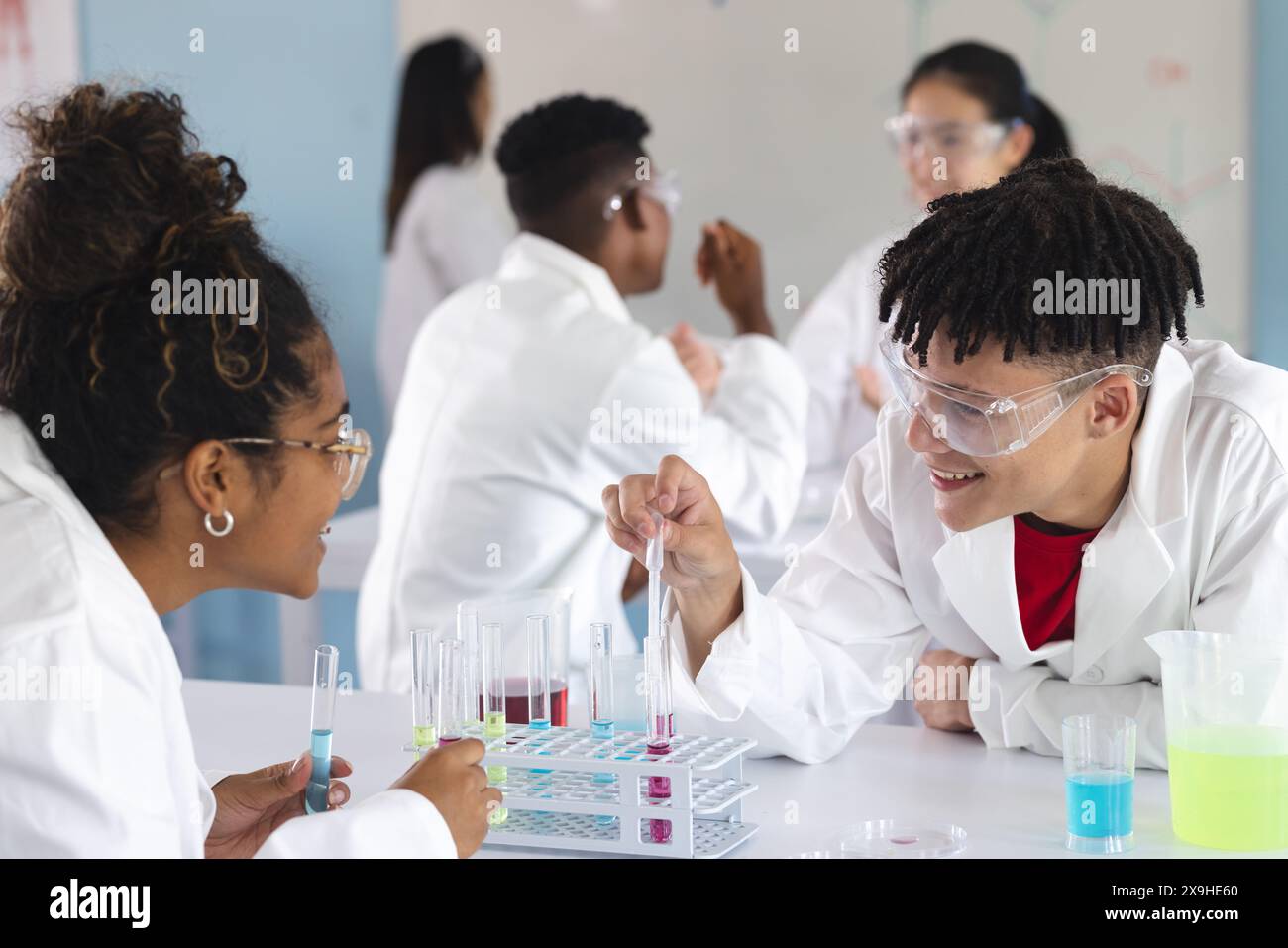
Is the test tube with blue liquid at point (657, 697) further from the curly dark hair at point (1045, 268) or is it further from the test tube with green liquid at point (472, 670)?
the curly dark hair at point (1045, 268)

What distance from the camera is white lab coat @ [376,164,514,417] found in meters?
3.94

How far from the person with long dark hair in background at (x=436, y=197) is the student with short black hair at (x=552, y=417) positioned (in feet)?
4.42

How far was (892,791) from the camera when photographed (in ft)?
4.48

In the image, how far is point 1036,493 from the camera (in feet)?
4.70

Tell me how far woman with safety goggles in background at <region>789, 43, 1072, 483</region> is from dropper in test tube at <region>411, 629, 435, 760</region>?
78.4 inches

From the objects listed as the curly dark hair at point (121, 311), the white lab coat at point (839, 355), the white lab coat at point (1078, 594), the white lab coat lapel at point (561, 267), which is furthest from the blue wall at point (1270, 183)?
the curly dark hair at point (121, 311)

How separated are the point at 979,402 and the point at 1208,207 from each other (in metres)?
2.33

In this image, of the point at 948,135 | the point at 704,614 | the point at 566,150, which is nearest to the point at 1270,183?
the point at 948,135

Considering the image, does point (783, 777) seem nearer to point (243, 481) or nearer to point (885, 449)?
point (885, 449)

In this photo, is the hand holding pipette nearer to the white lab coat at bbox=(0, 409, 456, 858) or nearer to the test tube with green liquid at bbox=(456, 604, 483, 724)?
the test tube with green liquid at bbox=(456, 604, 483, 724)

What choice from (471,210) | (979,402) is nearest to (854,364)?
(471,210)

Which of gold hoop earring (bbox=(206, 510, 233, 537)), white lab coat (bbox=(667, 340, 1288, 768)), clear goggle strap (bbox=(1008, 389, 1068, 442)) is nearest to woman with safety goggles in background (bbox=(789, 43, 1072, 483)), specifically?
white lab coat (bbox=(667, 340, 1288, 768))

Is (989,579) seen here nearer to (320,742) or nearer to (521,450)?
(320,742)

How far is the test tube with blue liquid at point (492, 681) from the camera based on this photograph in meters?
1.28
